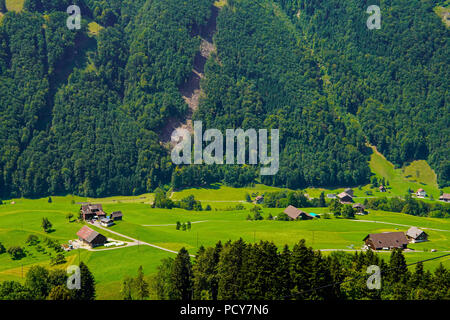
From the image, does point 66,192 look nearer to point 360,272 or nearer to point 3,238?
point 3,238

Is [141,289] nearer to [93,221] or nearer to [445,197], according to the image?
[93,221]

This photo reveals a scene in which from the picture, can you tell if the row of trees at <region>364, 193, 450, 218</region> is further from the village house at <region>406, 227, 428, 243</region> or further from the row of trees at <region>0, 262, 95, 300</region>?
the row of trees at <region>0, 262, 95, 300</region>

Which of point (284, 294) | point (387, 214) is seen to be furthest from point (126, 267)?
point (387, 214)

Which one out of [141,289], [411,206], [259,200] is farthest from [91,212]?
[411,206]

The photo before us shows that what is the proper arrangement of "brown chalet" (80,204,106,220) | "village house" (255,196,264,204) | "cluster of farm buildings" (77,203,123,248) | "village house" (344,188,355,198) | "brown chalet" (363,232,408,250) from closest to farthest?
"cluster of farm buildings" (77,203,123,248) < "brown chalet" (363,232,408,250) < "brown chalet" (80,204,106,220) < "village house" (255,196,264,204) < "village house" (344,188,355,198)

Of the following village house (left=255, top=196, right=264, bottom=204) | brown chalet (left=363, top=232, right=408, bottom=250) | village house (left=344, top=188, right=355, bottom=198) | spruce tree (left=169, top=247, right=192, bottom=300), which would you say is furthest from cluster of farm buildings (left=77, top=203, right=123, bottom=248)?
village house (left=344, top=188, right=355, bottom=198)

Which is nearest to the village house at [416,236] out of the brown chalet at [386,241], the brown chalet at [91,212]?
the brown chalet at [386,241]

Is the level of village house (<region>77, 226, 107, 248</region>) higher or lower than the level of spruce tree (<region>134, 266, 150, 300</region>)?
higher
